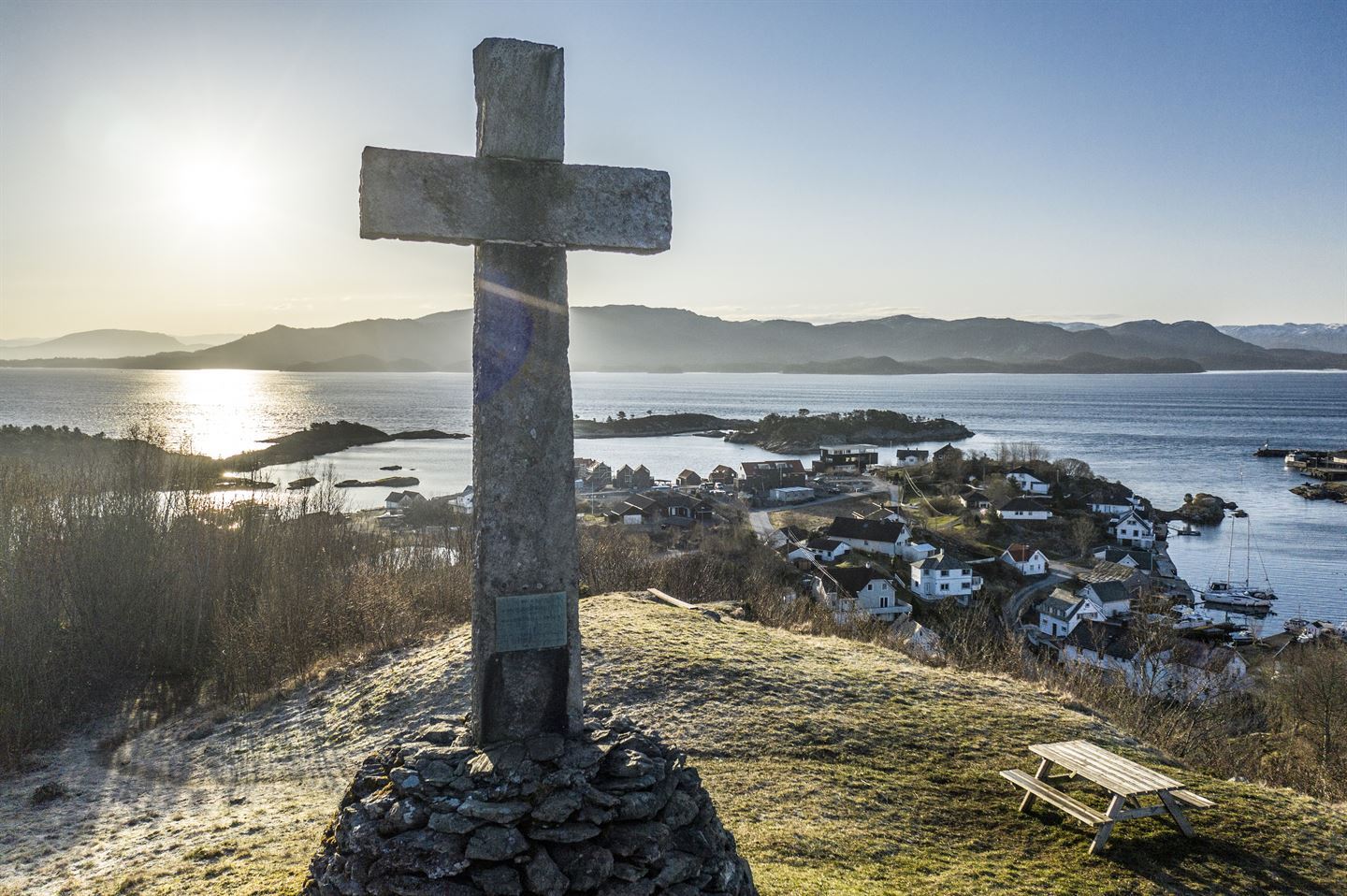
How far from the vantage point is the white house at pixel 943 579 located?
123 feet

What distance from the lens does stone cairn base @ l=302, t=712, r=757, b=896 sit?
13.9ft

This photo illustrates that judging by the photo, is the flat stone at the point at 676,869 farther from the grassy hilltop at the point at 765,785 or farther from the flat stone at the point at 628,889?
the grassy hilltop at the point at 765,785

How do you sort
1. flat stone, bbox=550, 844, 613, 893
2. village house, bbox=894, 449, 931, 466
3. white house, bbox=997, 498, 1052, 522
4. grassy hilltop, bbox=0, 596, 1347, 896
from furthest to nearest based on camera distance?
1. village house, bbox=894, 449, 931, 466
2. white house, bbox=997, 498, 1052, 522
3. grassy hilltop, bbox=0, 596, 1347, 896
4. flat stone, bbox=550, 844, 613, 893

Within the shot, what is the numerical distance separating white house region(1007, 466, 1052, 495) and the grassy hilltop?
55.3 m

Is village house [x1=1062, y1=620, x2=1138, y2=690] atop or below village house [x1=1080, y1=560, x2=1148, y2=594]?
below

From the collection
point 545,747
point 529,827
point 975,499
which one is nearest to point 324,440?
point 975,499

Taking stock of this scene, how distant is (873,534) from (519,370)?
41.3 m

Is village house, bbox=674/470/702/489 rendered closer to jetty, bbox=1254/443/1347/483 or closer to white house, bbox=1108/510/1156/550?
white house, bbox=1108/510/1156/550

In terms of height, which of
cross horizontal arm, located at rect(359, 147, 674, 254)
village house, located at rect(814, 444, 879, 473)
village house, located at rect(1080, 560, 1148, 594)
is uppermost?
cross horizontal arm, located at rect(359, 147, 674, 254)

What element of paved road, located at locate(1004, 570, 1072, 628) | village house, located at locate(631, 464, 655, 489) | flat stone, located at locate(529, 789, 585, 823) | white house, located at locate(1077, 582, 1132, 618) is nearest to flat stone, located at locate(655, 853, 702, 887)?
flat stone, located at locate(529, 789, 585, 823)

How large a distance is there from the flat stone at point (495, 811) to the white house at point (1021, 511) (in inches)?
2140

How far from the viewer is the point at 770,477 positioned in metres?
64.8

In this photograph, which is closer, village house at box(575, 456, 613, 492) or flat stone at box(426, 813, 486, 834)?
flat stone at box(426, 813, 486, 834)

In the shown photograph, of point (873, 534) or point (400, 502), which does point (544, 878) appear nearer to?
point (400, 502)
